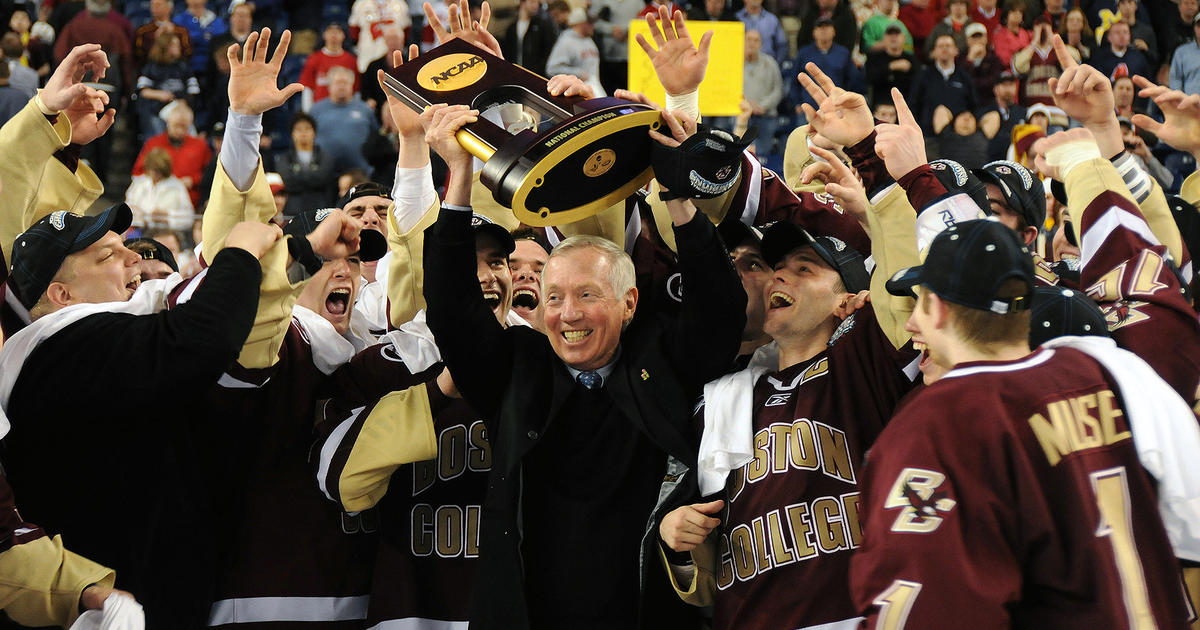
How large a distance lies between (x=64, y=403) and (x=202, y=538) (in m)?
0.55

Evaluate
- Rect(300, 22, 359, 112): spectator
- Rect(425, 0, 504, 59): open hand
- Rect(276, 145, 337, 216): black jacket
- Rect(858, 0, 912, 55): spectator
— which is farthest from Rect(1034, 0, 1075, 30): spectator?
Rect(425, 0, 504, 59): open hand

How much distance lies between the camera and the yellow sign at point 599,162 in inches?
115

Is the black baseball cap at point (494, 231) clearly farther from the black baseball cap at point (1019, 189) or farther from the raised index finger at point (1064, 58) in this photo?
the raised index finger at point (1064, 58)

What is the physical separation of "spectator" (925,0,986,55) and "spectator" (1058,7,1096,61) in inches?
40.4

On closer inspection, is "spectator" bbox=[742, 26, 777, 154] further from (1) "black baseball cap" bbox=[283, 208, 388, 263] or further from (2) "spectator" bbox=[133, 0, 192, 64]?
→ (1) "black baseball cap" bbox=[283, 208, 388, 263]

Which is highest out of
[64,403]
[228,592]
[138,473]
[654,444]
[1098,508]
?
[1098,508]

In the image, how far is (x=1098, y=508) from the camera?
2.14 metres

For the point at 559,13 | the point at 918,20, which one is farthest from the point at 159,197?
the point at 918,20

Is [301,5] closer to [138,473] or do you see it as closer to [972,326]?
[138,473]

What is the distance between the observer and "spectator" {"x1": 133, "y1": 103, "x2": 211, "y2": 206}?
387 inches

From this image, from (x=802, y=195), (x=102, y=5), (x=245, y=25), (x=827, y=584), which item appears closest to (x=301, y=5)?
(x=245, y=25)

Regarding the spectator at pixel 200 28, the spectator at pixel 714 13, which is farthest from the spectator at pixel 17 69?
the spectator at pixel 714 13

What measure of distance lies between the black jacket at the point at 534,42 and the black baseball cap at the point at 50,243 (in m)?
7.90

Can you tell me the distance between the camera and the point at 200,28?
11344 millimetres
